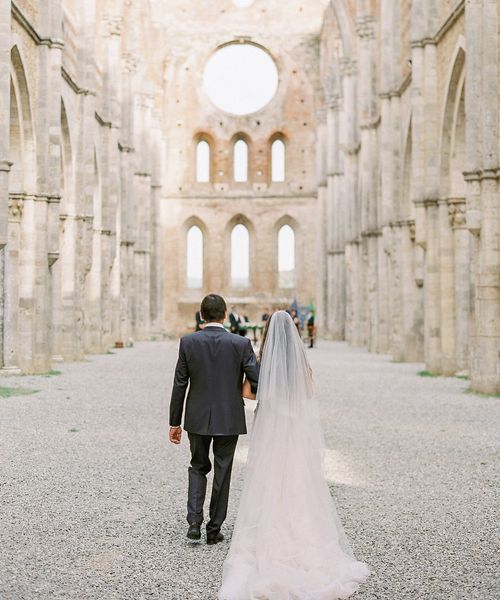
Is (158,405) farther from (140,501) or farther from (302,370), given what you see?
(302,370)

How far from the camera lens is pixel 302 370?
14.5ft

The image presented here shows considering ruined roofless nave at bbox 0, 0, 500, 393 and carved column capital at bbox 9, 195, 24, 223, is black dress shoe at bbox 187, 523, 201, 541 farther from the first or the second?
carved column capital at bbox 9, 195, 24, 223

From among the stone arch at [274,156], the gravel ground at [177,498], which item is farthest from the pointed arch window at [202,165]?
the gravel ground at [177,498]

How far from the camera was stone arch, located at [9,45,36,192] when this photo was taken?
16250mm

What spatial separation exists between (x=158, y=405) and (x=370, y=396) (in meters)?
3.52

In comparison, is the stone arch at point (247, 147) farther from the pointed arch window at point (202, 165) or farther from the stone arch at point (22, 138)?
the stone arch at point (22, 138)

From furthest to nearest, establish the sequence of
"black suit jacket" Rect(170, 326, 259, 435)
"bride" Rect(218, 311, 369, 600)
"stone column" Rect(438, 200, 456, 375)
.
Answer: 1. "stone column" Rect(438, 200, 456, 375)
2. "black suit jacket" Rect(170, 326, 259, 435)
3. "bride" Rect(218, 311, 369, 600)

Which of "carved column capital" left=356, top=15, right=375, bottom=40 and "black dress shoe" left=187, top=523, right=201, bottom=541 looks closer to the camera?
"black dress shoe" left=187, top=523, right=201, bottom=541

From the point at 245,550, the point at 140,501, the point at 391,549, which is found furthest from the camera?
the point at 140,501

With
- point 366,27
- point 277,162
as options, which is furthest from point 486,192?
point 277,162

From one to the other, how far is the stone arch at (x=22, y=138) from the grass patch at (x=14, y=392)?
15.9 feet

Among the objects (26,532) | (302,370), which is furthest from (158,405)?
(302,370)

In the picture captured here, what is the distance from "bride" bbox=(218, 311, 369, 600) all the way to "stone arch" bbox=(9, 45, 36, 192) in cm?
1334

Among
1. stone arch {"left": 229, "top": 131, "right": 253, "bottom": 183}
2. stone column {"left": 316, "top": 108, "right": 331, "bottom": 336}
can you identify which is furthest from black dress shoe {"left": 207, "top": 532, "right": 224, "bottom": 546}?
stone arch {"left": 229, "top": 131, "right": 253, "bottom": 183}
